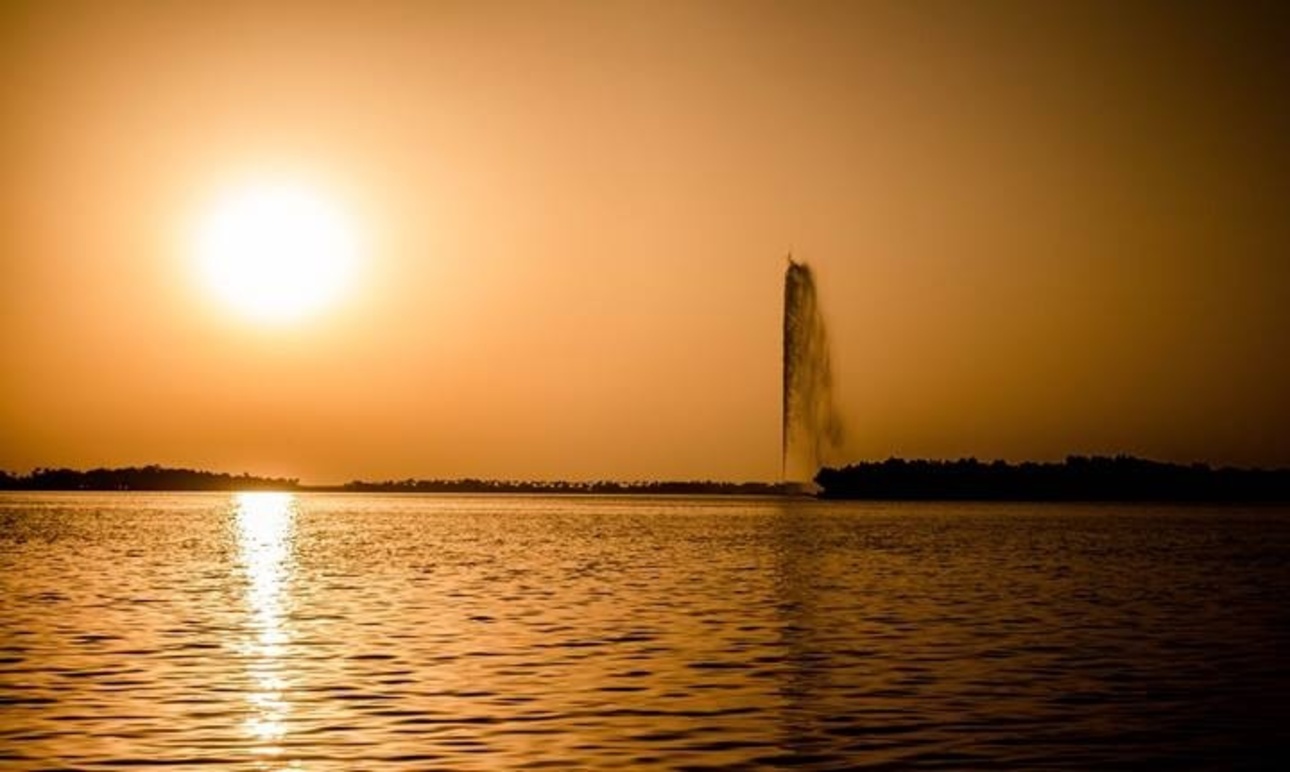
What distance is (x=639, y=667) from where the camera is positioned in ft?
118

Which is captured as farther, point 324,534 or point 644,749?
point 324,534

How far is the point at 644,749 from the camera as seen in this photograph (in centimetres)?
2547

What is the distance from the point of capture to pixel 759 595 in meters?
59.1

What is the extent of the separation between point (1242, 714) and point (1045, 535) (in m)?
104

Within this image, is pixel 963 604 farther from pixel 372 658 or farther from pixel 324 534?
pixel 324 534

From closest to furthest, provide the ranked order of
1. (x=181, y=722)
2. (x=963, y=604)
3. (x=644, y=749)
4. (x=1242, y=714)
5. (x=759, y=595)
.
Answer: (x=644, y=749), (x=181, y=722), (x=1242, y=714), (x=963, y=604), (x=759, y=595)

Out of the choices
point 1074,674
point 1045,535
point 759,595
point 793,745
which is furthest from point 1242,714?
point 1045,535

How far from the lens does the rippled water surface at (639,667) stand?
25953 millimetres

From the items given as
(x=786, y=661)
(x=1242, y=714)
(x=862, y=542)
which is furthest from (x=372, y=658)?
(x=862, y=542)

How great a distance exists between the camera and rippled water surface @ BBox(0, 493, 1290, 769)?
85.1ft

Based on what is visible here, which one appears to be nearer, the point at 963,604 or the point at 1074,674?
the point at 1074,674

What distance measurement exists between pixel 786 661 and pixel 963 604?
18.5 m

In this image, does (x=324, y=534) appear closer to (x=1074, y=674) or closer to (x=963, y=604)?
(x=963, y=604)

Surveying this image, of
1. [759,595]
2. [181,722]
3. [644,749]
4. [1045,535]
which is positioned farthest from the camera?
[1045,535]
